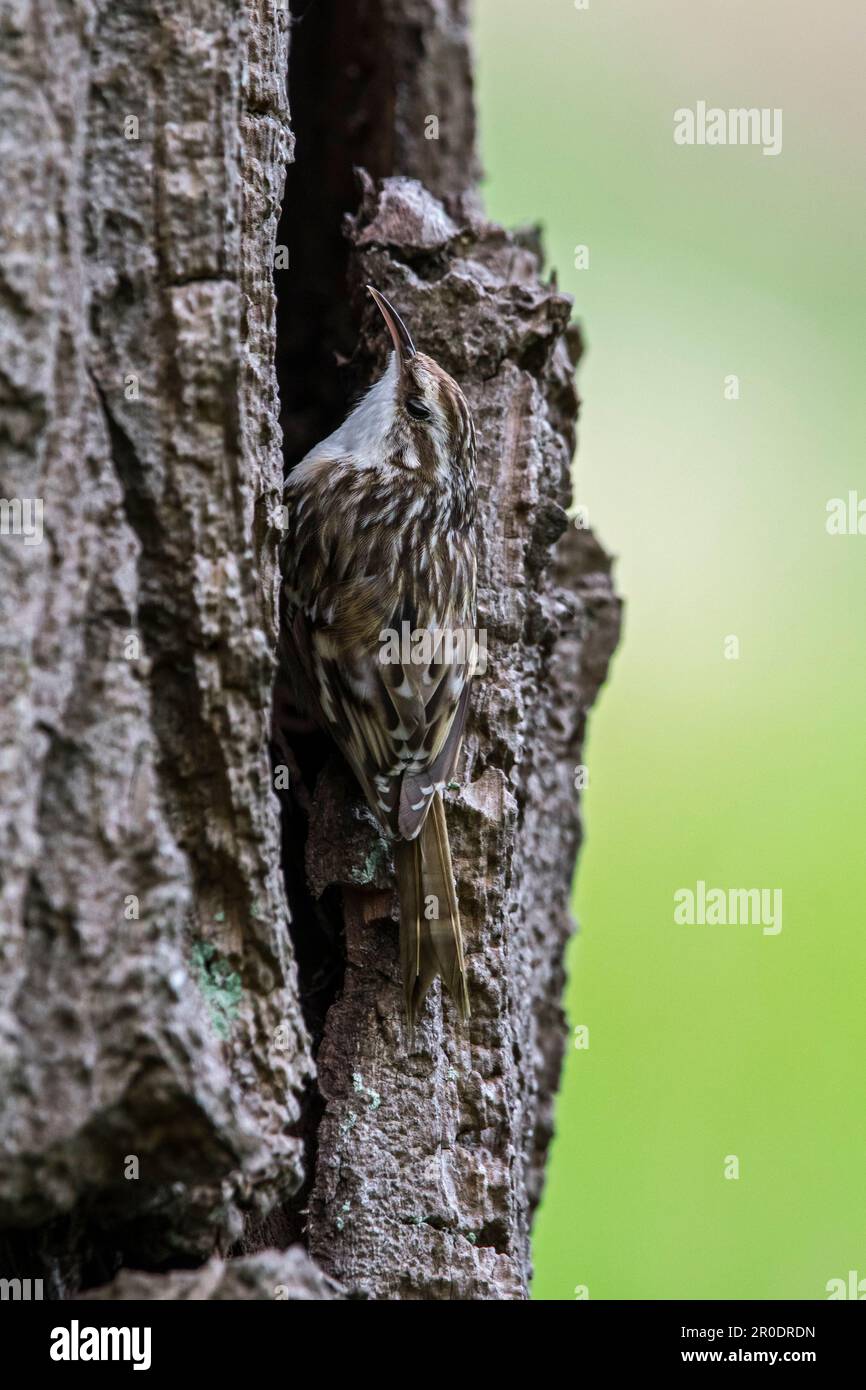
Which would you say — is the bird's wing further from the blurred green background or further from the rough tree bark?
the blurred green background

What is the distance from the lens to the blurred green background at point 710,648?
13.6 feet

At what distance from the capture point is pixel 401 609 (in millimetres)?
2830

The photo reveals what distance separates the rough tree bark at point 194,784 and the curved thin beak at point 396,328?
13 centimetres

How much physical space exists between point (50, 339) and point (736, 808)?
11.3 feet

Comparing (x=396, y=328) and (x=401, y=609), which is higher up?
(x=396, y=328)

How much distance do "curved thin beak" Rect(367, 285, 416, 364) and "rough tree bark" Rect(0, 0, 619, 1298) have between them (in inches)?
5.0

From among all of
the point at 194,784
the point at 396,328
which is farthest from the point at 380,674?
the point at 194,784

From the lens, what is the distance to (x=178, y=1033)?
175cm

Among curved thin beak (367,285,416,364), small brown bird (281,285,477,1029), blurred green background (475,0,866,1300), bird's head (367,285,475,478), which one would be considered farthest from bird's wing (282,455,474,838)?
blurred green background (475,0,866,1300)

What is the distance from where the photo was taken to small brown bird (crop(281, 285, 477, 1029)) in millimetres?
2574

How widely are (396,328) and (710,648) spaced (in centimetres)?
245

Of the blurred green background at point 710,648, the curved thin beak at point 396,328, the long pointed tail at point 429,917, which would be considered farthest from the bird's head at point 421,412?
the blurred green background at point 710,648

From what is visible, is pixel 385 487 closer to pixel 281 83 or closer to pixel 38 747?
pixel 281 83

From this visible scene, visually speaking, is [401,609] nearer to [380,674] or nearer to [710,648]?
[380,674]
